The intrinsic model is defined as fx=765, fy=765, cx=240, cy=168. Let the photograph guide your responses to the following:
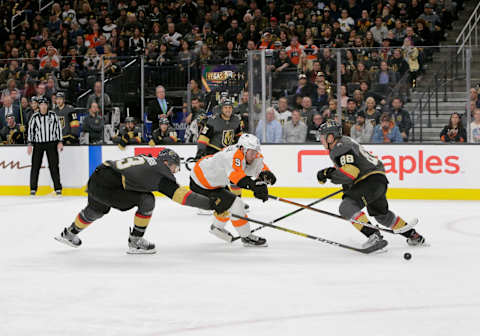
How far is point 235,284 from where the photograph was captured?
4.93m

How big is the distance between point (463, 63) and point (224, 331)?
7.00 m

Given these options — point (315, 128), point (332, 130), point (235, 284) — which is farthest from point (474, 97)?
point (235, 284)

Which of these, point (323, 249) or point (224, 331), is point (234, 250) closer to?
point (323, 249)

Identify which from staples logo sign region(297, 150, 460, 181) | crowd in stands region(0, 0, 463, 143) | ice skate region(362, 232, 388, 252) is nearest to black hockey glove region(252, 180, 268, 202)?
ice skate region(362, 232, 388, 252)

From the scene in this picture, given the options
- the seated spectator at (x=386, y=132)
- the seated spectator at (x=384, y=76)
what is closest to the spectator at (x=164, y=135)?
the seated spectator at (x=386, y=132)

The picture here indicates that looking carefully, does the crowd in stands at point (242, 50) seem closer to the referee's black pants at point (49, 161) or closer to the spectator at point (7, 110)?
the spectator at point (7, 110)

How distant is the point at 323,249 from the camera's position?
6297mm

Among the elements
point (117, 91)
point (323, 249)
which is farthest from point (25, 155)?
point (323, 249)

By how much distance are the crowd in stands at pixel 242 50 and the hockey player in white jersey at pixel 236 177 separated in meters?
3.85

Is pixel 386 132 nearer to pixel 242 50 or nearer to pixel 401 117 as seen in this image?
pixel 401 117

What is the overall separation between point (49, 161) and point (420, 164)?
5.19 meters

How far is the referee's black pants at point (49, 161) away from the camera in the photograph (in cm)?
1095

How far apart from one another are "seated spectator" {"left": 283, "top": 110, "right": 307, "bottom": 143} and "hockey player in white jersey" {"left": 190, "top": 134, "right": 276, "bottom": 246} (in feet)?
12.7

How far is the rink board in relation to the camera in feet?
32.8
